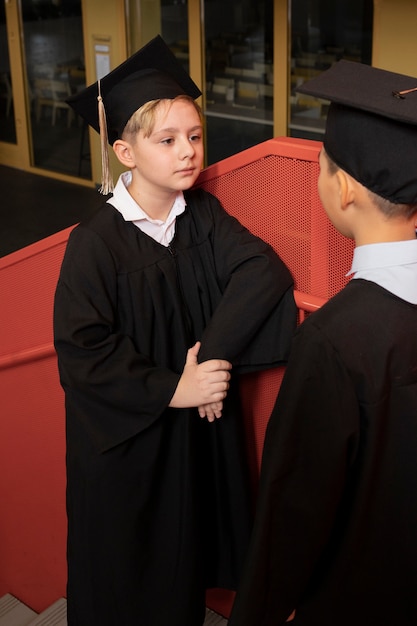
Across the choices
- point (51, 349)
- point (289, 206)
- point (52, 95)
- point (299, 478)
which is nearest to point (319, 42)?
point (52, 95)

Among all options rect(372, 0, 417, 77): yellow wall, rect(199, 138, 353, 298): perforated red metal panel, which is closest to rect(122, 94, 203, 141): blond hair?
rect(199, 138, 353, 298): perforated red metal panel

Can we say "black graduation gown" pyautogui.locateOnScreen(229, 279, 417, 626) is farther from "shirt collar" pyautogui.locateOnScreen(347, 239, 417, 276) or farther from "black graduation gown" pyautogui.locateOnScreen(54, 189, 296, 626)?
"black graduation gown" pyautogui.locateOnScreen(54, 189, 296, 626)

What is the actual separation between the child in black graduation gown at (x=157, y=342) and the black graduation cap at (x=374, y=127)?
0.51 meters

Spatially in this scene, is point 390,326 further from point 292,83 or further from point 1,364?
point 292,83

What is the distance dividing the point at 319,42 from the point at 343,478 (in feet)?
27.0

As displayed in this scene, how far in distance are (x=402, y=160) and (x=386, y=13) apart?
7030mm

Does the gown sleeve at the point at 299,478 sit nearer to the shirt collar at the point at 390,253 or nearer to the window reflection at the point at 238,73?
the shirt collar at the point at 390,253

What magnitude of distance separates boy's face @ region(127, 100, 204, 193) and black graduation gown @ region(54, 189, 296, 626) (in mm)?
155

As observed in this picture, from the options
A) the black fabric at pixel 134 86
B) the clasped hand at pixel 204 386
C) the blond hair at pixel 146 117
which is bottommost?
the clasped hand at pixel 204 386

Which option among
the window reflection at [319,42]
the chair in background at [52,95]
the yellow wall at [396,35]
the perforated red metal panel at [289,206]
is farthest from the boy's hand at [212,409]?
the chair in background at [52,95]

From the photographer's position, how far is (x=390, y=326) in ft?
5.54

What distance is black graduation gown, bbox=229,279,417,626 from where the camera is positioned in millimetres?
1688

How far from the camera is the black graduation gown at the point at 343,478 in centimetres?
169

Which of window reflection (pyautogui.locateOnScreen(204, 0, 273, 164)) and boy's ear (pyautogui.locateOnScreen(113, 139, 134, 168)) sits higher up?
boy's ear (pyautogui.locateOnScreen(113, 139, 134, 168))
